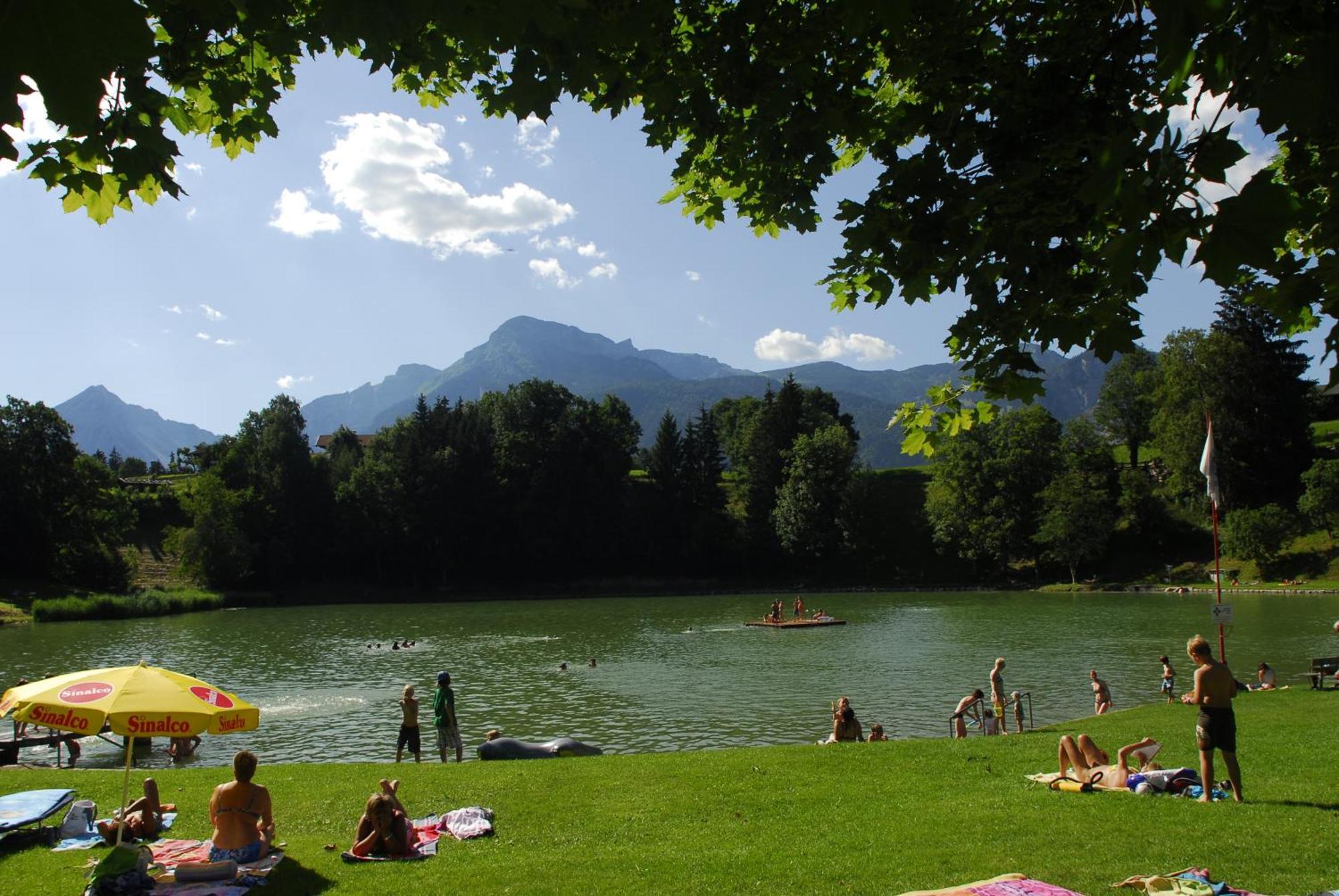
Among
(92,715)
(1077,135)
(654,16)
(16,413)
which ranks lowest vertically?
(92,715)

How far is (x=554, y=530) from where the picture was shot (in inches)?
3014

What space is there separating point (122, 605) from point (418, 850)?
5453 cm

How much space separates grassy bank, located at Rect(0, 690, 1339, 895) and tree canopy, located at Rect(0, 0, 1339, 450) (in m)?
4.18

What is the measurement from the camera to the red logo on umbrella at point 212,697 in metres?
8.41

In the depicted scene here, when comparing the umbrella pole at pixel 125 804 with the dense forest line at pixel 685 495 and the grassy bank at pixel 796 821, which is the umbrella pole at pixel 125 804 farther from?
the dense forest line at pixel 685 495

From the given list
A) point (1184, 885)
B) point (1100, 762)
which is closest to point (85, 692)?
point (1184, 885)

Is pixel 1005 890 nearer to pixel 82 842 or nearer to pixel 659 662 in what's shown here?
pixel 82 842

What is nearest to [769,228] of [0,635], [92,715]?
[92,715]

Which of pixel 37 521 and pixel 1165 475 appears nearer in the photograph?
pixel 37 521

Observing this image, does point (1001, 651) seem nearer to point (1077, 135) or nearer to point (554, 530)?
point (1077, 135)

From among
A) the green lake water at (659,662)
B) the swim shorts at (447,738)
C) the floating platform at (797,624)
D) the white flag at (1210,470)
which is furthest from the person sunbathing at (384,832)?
the floating platform at (797,624)

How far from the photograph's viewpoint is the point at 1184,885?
6352 mm

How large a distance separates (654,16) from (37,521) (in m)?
75.4

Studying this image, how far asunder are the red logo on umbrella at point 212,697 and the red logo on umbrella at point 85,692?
72 cm
